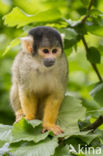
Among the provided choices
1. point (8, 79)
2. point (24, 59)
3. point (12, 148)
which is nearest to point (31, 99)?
point (24, 59)

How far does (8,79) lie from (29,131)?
433 cm

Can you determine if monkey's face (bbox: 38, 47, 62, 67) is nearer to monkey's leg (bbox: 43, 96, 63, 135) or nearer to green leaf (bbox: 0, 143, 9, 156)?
monkey's leg (bbox: 43, 96, 63, 135)

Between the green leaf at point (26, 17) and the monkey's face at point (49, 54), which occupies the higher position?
the green leaf at point (26, 17)

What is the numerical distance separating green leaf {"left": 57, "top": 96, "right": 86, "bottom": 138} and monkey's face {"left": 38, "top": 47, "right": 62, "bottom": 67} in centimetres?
45

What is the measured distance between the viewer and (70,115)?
3.64 meters

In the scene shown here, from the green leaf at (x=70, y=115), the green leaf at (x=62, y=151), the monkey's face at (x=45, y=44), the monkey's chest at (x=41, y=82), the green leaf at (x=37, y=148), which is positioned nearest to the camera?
the green leaf at (x=37, y=148)

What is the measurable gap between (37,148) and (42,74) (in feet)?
3.77

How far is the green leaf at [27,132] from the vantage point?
10.3 ft

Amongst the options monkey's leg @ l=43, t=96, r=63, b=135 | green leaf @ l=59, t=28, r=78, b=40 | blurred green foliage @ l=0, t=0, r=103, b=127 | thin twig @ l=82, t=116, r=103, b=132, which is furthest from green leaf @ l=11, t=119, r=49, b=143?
green leaf @ l=59, t=28, r=78, b=40

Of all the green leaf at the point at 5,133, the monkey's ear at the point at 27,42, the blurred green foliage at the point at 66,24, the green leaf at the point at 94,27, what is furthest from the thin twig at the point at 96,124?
the monkey's ear at the point at 27,42

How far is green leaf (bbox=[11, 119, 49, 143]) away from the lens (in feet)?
10.3

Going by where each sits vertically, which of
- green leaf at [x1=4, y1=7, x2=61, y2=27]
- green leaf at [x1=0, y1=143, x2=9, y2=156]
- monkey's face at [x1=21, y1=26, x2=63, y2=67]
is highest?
green leaf at [x1=4, y1=7, x2=61, y2=27]

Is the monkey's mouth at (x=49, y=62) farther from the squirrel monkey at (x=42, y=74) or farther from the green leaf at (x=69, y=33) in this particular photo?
the green leaf at (x=69, y=33)

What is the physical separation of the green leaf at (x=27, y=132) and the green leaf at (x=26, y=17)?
3.22 ft
